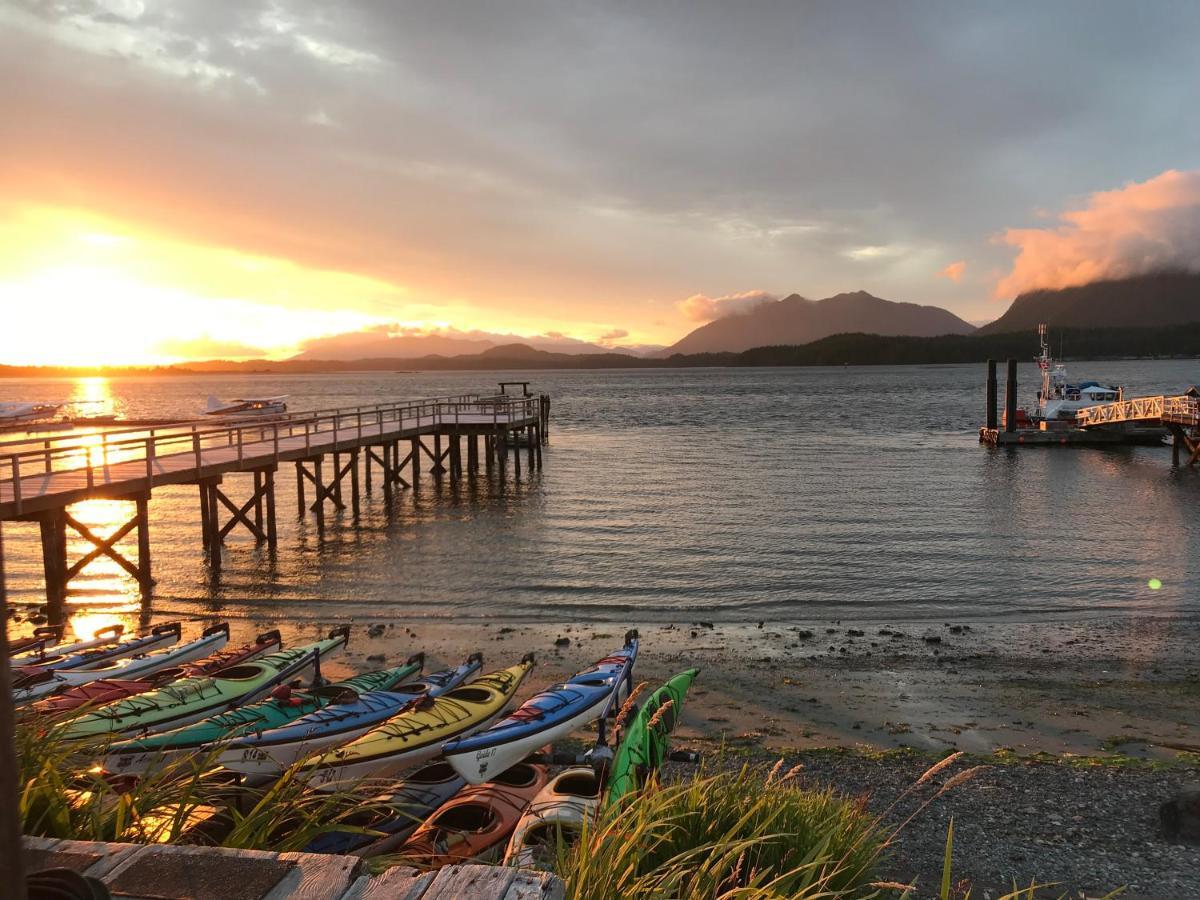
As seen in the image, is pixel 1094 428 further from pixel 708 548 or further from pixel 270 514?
pixel 270 514

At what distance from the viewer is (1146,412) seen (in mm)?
41438

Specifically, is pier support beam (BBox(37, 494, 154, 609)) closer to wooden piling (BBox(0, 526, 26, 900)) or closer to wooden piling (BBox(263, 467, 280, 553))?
wooden piling (BBox(263, 467, 280, 553))

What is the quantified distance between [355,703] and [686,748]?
390 centimetres

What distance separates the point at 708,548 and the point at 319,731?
46.8 ft

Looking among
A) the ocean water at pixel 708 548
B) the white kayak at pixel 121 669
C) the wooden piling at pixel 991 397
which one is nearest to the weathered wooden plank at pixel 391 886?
Answer: the white kayak at pixel 121 669

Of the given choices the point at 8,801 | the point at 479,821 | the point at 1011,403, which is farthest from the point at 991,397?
the point at 8,801

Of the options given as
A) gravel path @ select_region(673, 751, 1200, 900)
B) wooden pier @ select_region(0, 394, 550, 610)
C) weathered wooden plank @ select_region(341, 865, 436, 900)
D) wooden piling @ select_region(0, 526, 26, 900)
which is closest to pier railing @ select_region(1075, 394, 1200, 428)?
wooden pier @ select_region(0, 394, 550, 610)

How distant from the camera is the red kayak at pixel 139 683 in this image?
888cm

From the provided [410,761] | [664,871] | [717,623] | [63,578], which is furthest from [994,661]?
[63,578]

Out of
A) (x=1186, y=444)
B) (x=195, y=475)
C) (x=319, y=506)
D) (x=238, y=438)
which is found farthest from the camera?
(x=1186, y=444)

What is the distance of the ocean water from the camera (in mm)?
16562

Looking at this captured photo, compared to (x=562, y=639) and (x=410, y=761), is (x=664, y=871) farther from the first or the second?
(x=562, y=639)

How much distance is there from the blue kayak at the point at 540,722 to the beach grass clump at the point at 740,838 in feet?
8.89

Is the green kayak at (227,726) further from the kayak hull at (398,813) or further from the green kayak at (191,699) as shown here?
the kayak hull at (398,813)
